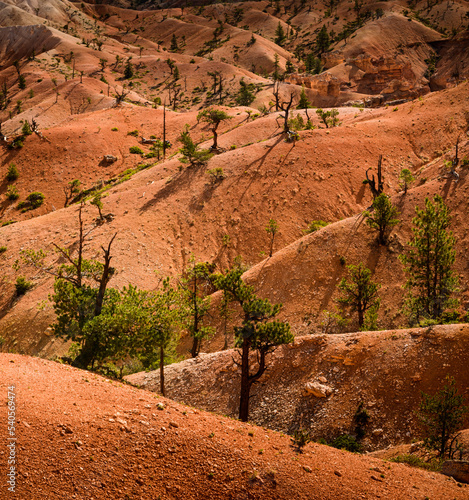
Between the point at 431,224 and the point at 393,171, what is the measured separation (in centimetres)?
2485

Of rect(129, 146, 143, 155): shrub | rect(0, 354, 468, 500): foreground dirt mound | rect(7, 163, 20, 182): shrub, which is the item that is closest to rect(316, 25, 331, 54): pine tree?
rect(129, 146, 143, 155): shrub

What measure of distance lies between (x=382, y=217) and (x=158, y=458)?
30.3 meters

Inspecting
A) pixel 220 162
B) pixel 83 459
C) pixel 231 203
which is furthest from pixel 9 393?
pixel 220 162

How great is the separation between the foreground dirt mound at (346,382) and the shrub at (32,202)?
47.0 meters

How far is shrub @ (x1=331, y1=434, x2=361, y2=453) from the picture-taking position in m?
19.1

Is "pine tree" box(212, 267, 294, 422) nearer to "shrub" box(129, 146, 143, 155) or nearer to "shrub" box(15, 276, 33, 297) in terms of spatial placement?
"shrub" box(15, 276, 33, 297)

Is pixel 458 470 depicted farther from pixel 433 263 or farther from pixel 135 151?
pixel 135 151

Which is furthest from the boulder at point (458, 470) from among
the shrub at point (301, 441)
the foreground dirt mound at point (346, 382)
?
the foreground dirt mound at point (346, 382)

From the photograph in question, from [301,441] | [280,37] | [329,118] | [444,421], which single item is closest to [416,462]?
[444,421]

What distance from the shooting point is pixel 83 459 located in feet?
37.3

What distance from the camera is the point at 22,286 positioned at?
40.7 meters

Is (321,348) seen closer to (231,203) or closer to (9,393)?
(9,393)

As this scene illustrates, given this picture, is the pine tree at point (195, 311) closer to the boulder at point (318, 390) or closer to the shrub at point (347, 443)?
the boulder at point (318, 390)

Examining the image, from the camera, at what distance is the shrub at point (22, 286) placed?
40.6 meters
